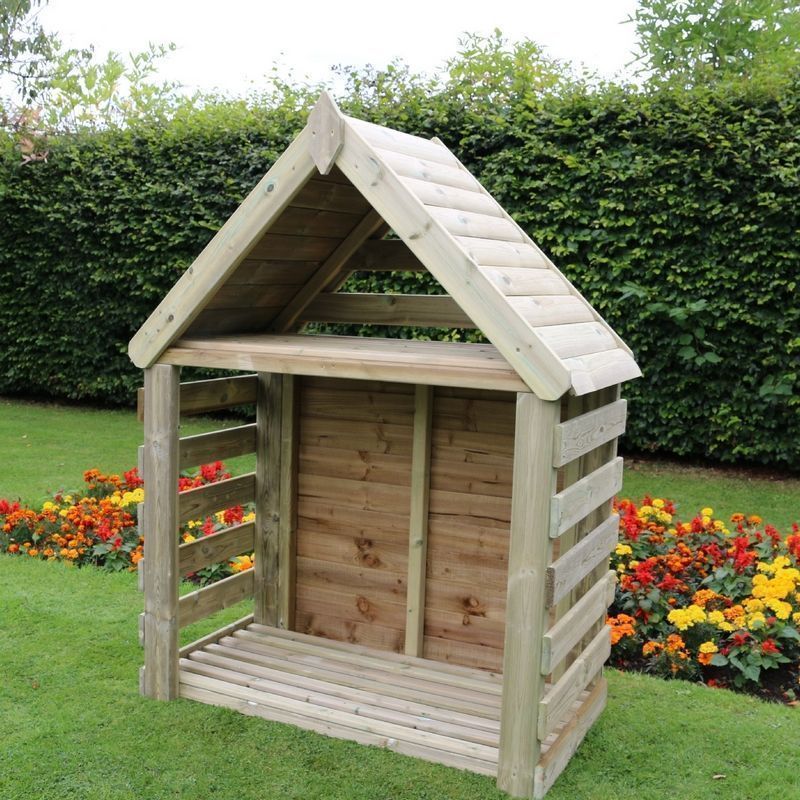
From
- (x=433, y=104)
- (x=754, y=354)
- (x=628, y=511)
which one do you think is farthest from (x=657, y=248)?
(x=628, y=511)

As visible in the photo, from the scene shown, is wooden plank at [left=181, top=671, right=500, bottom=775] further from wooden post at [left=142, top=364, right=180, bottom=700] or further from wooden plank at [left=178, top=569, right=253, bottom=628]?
wooden plank at [left=178, top=569, right=253, bottom=628]

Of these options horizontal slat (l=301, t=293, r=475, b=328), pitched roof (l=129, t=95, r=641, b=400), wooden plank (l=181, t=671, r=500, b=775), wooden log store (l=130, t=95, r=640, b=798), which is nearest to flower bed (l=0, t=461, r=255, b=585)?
wooden log store (l=130, t=95, r=640, b=798)

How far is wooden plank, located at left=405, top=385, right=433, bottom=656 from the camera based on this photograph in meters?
4.20

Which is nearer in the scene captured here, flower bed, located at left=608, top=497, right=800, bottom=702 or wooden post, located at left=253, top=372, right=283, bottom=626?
flower bed, located at left=608, top=497, right=800, bottom=702

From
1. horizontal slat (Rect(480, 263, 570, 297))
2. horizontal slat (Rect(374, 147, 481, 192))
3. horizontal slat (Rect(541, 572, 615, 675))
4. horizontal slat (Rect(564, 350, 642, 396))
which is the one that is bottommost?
horizontal slat (Rect(541, 572, 615, 675))

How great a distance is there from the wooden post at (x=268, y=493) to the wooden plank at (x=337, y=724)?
0.70 m

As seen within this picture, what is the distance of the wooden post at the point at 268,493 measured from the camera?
454cm

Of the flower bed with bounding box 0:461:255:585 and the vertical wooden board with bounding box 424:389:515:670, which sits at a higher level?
the vertical wooden board with bounding box 424:389:515:670

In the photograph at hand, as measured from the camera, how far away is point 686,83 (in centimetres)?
864

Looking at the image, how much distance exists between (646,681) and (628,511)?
1.60 meters

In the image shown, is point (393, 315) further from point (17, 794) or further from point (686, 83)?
point (686, 83)

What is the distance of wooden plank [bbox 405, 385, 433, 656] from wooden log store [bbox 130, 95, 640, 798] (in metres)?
0.01

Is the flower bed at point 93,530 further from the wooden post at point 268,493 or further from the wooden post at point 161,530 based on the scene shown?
the wooden post at point 161,530

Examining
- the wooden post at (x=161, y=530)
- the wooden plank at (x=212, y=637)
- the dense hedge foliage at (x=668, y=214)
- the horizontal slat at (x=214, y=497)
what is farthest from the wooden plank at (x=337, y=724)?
the dense hedge foliage at (x=668, y=214)
